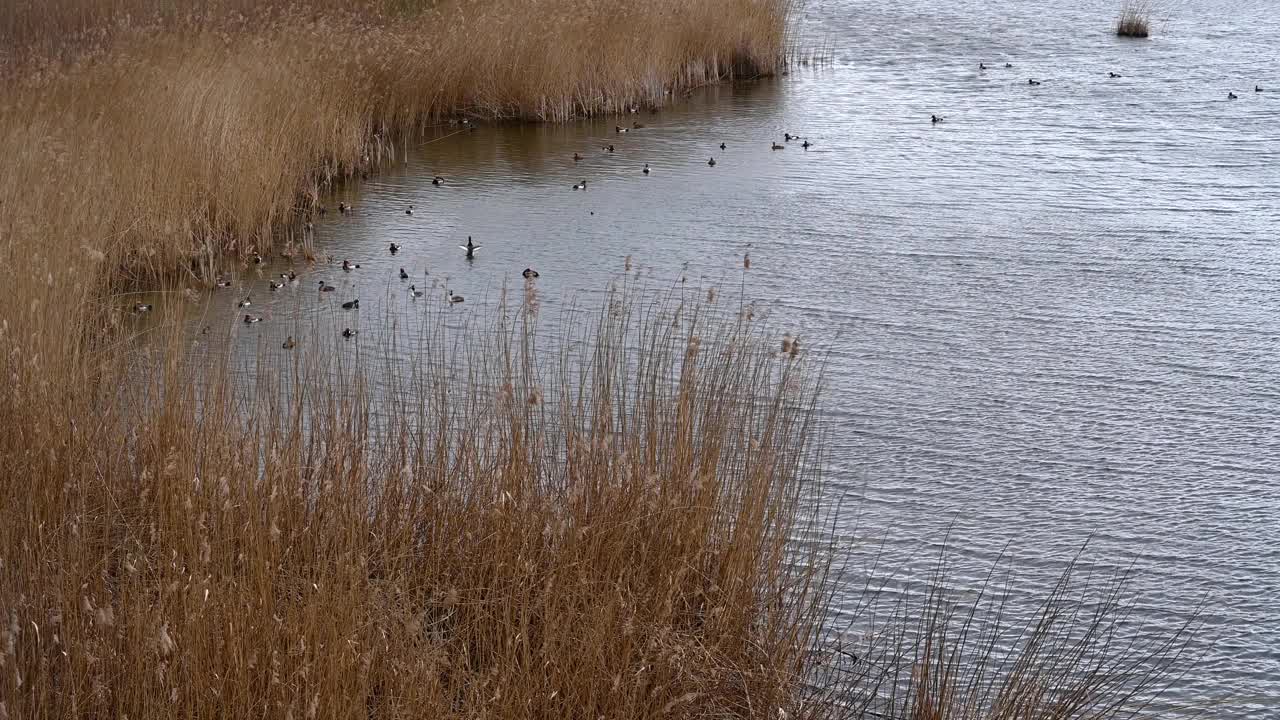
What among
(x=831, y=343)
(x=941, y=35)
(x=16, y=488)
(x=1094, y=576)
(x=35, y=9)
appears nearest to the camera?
(x=16, y=488)

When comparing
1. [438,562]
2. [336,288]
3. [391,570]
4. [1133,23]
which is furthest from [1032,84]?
[391,570]

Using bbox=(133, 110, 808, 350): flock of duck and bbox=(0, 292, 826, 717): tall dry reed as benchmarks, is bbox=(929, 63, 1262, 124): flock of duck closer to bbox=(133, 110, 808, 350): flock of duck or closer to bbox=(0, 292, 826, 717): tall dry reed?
bbox=(133, 110, 808, 350): flock of duck

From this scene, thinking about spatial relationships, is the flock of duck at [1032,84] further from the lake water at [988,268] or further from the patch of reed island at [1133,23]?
the patch of reed island at [1133,23]

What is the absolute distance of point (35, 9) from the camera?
35.2 ft

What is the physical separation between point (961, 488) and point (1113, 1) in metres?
15.0

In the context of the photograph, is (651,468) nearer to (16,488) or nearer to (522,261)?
(16,488)

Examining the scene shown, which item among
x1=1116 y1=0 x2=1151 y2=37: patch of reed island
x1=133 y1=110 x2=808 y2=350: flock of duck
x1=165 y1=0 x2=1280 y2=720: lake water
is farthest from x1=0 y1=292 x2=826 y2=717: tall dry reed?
x1=1116 y1=0 x2=1151 y2=37: patch of reed island

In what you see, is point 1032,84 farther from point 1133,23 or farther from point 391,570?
point 391,570

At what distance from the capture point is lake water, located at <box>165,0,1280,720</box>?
444 centimetres

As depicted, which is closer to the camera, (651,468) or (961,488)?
(651,468)

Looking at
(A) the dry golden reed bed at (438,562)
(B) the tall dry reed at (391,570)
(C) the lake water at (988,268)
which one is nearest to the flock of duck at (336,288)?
(C) the lake water at (988,268)

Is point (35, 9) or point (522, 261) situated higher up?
point (35, 9)

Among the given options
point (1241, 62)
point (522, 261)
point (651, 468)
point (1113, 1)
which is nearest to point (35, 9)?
point (522, 261)

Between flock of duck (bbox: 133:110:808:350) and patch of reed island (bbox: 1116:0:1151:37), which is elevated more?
patch of reed island (bbox: 1116:0:1151:37)
